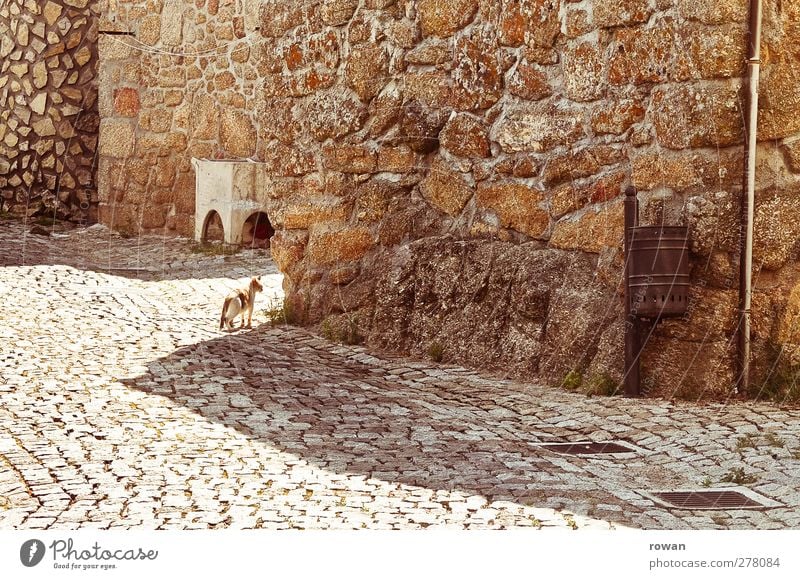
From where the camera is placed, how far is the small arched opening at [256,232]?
12938mm

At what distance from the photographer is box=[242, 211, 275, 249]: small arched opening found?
12.9 m

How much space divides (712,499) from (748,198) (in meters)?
2.03

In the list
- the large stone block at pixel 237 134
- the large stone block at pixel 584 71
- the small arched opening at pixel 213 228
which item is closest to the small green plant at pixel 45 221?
the small arched opening at pixel 213 228

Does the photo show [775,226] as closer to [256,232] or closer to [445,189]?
[445,189]

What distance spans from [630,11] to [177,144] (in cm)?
750

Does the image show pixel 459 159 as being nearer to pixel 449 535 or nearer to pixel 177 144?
pixel 449 535

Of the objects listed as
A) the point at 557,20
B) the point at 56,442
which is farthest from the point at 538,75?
the point at 56,442

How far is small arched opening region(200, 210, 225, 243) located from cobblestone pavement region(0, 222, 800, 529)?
3.77m

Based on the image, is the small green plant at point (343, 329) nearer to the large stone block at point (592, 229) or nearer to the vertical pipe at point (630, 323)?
the large stone block at point (592, 229)

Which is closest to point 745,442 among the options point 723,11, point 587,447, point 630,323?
point 587,447

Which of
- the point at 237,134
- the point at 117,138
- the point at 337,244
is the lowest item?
the point at 337,244

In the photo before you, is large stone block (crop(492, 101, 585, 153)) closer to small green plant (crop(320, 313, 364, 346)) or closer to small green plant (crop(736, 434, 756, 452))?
small green plant (crop(320, 313, 364, 346))

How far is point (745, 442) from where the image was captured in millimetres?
5988

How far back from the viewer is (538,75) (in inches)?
309
